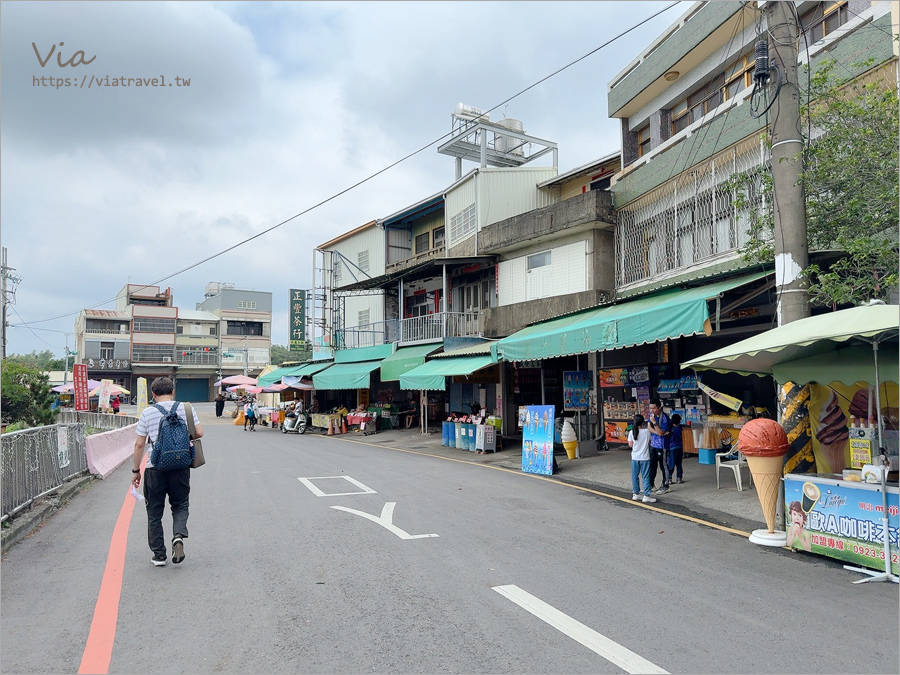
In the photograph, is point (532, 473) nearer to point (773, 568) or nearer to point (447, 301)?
point (773, 568)

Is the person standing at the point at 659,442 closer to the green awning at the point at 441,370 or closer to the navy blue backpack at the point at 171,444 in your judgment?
the green awning at the point at 441,370

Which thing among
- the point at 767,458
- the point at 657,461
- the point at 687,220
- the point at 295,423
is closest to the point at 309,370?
the point at 295,423

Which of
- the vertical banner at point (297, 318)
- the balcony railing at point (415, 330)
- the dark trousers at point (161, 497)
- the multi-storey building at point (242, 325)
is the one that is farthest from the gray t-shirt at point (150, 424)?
the multi-storey building at point (242, 325)

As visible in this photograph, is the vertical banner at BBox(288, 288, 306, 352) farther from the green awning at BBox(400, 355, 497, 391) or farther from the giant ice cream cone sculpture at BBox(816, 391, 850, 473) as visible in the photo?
the giant ice cream cone sculpture at BBox(816, 391, 850, 473)

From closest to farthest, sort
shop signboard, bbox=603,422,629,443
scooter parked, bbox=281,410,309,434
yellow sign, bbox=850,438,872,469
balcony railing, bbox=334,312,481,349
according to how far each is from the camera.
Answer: yellow sign, bbox=850,438,872,469 < shop signboard, bbox=603,422,629,443 < balcony railing, bbox=334,312,481,349 < scooter parked, bbox=281,410,309,434

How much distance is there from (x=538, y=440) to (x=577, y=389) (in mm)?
4590

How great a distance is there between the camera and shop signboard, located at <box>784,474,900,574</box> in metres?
5.96

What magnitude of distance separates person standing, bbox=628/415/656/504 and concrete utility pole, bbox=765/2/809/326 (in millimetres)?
2528

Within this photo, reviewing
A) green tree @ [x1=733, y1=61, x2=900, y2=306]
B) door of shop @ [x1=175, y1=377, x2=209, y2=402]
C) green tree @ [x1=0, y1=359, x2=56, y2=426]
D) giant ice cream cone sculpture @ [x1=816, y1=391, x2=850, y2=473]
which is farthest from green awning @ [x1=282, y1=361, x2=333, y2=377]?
door of shop @ [x1=175, y1=377, x2=209, y2=402]

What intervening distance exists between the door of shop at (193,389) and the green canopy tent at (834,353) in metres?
68.8

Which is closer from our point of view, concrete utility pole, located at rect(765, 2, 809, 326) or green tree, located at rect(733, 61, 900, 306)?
green tree, located at rect(733, 61, 900, 306)

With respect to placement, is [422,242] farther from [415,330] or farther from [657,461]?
[657,461]

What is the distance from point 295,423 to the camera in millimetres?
30188

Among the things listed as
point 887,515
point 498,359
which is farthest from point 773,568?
point 498,359
